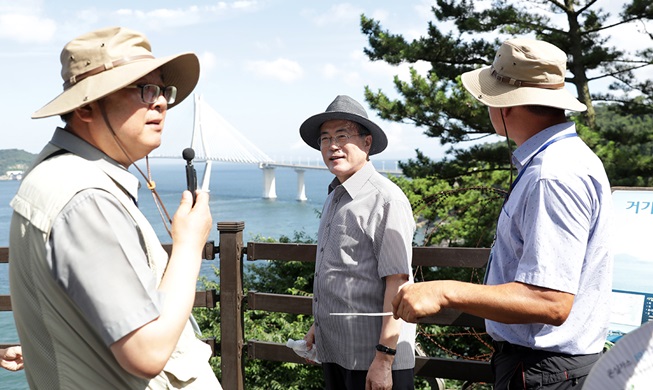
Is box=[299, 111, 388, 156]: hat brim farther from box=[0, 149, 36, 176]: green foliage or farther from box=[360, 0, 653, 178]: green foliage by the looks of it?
box=[0, 149, 36, 176]: green foliage

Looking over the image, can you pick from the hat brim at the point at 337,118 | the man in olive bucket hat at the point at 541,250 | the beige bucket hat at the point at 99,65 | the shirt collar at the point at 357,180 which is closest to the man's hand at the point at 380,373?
the man in olive bucket hat at the point at 541,250

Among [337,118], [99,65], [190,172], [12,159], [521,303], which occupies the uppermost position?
[99,65]

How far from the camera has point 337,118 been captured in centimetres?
248

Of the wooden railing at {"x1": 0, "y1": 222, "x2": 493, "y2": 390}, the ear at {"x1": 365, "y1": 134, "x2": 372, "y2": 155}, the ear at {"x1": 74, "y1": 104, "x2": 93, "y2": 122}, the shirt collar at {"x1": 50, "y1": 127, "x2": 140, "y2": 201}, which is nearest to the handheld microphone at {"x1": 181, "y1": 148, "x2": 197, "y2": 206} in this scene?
the shirt collar at {"x1": 50, "y1": 127, "x2": 140, "y2": 201}

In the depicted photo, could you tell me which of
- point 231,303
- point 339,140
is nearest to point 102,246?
point 339,140

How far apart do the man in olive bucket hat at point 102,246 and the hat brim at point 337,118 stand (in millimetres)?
1136

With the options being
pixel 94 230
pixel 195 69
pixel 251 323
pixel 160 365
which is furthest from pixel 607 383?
pixel 251 323

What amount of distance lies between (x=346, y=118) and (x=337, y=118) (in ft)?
0.14

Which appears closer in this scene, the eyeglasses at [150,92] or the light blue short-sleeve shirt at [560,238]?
the eyeglasses at [150,92]

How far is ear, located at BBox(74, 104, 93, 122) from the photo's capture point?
1.27m

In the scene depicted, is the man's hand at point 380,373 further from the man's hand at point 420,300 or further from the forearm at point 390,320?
the man's hand at point 420,300

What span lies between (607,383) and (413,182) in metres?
10.0

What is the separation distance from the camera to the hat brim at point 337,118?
96.3 inches

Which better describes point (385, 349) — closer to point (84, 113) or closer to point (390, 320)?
point (390, 320)
